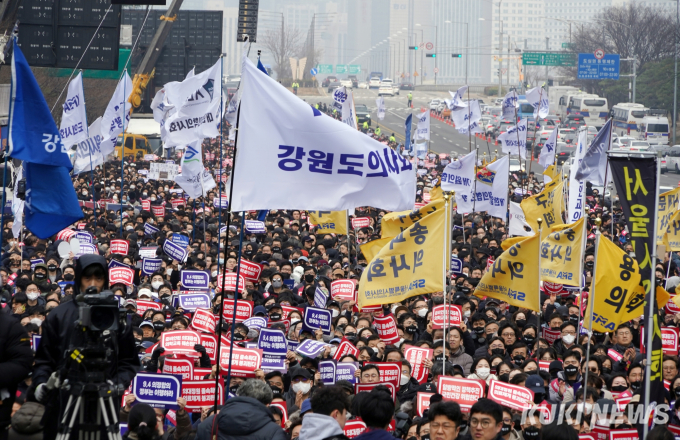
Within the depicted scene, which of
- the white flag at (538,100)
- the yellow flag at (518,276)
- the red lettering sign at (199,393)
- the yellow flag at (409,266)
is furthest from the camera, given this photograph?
the white flag at (538,100)

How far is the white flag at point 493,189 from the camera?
17766 millimetres

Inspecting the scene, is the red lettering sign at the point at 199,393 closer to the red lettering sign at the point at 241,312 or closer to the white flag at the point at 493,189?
the red lettering sign at the point at 241,312

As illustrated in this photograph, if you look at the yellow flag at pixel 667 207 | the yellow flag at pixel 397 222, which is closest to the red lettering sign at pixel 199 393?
the yellow flag at pixel 397 222

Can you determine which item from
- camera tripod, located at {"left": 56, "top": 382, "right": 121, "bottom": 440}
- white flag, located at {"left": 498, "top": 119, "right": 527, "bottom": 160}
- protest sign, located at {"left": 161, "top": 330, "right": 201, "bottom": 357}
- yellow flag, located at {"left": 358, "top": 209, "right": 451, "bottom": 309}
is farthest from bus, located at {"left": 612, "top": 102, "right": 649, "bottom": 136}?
camera tripod, located at {"left": 56, "top": 382, "right": 121, "bottom": 440}

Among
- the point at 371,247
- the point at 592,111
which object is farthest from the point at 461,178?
the point at 592,111

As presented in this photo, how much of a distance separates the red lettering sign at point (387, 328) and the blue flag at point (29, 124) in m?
3.76

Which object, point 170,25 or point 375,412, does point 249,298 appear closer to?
point 375,412

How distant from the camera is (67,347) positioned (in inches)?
195

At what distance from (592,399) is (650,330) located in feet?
3.63

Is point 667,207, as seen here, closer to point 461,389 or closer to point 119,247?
point 461,389

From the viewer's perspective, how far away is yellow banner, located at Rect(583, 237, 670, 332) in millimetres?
9648

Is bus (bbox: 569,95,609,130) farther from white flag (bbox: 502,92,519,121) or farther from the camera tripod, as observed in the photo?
the camera tripod

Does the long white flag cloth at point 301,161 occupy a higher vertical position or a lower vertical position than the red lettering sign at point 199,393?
higher

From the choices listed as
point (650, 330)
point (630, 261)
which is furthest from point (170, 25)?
point (650, 330)
